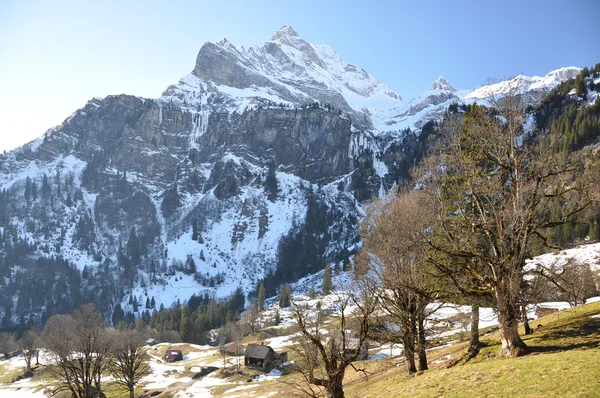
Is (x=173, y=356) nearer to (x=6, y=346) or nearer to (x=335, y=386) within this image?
(x=6, y=346)

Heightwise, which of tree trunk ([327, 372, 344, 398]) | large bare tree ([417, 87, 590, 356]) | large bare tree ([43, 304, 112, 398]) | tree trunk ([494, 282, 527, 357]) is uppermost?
large bare tree ([417, 87, 590, 356])

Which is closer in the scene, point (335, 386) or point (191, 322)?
point (335, 386)

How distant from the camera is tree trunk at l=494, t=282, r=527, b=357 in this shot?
1572 centimetres

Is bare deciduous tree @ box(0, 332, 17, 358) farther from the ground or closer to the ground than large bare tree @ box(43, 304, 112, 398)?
closer to the ground

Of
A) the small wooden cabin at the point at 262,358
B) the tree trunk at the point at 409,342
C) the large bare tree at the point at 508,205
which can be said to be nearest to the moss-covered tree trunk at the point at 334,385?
the tree trunk at the point at 409,342

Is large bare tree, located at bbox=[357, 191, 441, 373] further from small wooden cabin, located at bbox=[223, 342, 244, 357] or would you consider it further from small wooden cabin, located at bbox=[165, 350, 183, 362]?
small wooden cabin, located at bbox=[165, 350, 183, 362]

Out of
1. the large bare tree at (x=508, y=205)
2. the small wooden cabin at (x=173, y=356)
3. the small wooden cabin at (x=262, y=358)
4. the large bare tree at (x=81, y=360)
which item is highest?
the large bare tree at (x=508, y=205)

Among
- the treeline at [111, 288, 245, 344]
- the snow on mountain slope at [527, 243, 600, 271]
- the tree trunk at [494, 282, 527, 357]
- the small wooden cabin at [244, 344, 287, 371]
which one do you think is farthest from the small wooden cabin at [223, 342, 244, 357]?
the tree trunk at [494, 282, 527, 357]

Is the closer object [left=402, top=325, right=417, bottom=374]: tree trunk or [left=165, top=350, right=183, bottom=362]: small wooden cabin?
[left=402, top=325, right=417, bottom=374]: tree trunk

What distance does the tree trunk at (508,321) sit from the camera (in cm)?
1572

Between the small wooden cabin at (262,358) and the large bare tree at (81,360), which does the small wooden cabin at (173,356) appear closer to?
the small wooden cabin at (262,358)

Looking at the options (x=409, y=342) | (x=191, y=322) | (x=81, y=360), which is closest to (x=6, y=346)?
(x=191, y=322)

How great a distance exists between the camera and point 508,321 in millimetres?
16141

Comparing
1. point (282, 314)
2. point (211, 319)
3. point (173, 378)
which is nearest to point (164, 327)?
point (211, 319)
